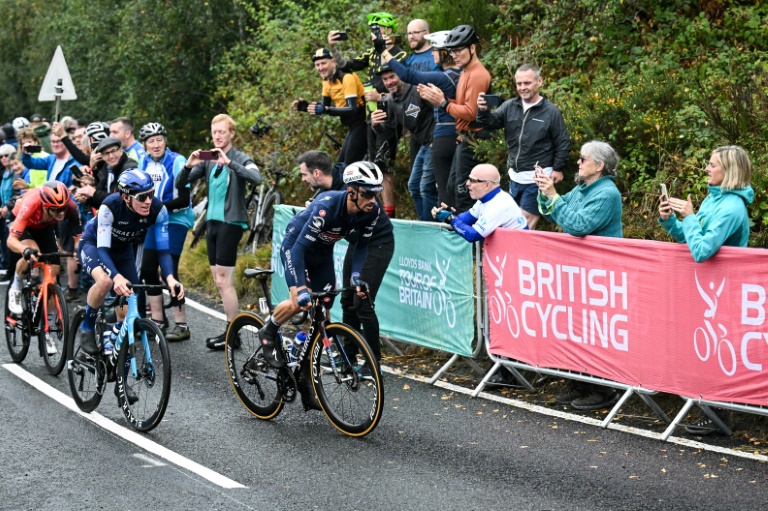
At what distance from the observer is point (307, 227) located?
8844 mm

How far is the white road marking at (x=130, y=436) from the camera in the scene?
7.58m

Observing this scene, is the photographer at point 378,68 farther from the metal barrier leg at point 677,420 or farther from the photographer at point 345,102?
the metal barrier leg at point 677,420

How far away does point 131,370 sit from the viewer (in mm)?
8883

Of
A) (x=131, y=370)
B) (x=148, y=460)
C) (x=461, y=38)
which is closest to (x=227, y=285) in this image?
(x=131, y=370)

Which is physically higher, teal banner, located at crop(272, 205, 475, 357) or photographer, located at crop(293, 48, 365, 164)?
photographer, located at crop(293, 48, 365, 164)

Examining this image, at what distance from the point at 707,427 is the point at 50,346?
6496mm

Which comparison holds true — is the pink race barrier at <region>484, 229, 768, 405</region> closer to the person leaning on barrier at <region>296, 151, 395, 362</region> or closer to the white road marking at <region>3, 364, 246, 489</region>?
the person leaning on barrier at <region>296, 151, 395, 362</region>

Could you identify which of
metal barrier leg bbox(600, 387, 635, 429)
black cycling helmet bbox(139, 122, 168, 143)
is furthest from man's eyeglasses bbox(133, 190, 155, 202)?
metal barrier leg bbox(600, 387, 635, 429)

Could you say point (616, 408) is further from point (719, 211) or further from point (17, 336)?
point (17, 336)

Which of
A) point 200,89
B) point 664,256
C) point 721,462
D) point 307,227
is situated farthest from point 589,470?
point 200,89

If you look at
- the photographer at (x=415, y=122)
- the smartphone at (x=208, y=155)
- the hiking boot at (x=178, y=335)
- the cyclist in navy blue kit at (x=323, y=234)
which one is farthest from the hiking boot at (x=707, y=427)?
the hiking boot at (x=178, y=335)

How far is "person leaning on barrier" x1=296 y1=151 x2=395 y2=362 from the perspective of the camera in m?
9.77

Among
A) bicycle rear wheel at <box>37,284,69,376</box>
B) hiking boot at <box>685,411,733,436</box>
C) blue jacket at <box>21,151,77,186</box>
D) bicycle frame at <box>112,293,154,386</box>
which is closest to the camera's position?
hiking boot at <box>685,411,733,436</box>

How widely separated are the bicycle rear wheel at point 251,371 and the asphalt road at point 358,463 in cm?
14
